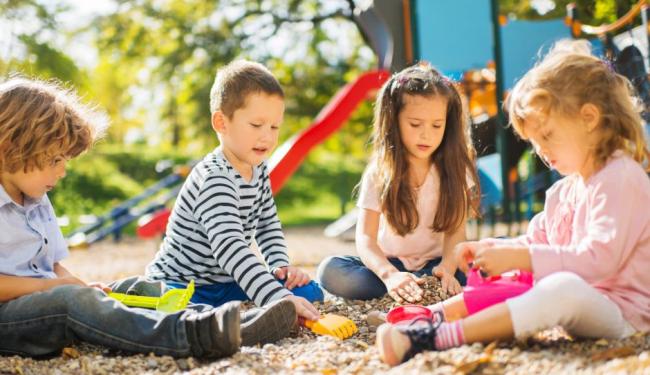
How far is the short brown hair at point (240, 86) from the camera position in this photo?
9.84 ft

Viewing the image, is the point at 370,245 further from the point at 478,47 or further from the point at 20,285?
A: the point at 478,47

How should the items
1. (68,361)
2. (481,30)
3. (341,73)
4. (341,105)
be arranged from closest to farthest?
(68,361), (481,30), (341,105), (341,73)

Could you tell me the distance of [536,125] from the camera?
2225 millimetres

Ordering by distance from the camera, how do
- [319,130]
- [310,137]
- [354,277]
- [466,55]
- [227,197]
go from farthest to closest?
[319,130] → [310,137] → [466,55] → [354,277] → [227,197]

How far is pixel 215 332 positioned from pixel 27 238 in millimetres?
832

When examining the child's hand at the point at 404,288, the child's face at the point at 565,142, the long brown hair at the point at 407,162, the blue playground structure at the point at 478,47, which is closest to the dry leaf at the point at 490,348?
the child's face at the point at 565,142

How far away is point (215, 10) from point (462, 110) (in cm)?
1454

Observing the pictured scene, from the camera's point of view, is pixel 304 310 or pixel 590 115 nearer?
pixel 590 115

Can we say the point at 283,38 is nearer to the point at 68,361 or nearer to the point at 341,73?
the point at 341,73

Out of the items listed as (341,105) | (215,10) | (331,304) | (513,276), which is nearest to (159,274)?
(331,304)

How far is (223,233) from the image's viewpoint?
2818mm

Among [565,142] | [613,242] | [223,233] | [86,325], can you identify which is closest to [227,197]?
[223,233]

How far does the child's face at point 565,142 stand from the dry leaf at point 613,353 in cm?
53

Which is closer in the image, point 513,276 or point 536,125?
point 536,125
